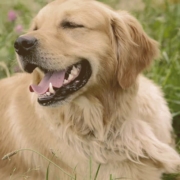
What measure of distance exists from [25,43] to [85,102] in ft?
2.05

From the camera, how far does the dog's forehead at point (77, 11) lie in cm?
328

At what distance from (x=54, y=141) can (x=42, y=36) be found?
803 mm

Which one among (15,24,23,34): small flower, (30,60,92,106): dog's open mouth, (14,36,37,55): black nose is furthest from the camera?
(15,24,23,34): small flower

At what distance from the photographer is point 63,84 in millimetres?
3242

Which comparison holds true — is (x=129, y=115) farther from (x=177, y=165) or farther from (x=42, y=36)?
(x=42, y=36)

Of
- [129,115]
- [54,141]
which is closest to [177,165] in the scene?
[129,115]

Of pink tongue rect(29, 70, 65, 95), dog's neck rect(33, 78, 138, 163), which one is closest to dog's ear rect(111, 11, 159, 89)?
dog's neck rect(33, 78, 138, 163)

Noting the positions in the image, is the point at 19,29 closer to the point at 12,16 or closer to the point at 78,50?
the point at 12,16

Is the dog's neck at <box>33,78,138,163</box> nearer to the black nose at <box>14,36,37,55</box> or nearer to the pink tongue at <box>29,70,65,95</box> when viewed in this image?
the pink tongue at <box>29,70,65,95</box>

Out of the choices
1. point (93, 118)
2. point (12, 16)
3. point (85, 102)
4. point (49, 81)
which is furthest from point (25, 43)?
point (12, 16)

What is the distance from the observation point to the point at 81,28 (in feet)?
10.8

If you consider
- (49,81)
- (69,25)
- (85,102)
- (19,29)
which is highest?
(69,25)

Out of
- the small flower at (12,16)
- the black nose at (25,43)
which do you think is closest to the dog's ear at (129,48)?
the black nose at (25,43)

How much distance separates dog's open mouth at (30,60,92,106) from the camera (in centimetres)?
323
